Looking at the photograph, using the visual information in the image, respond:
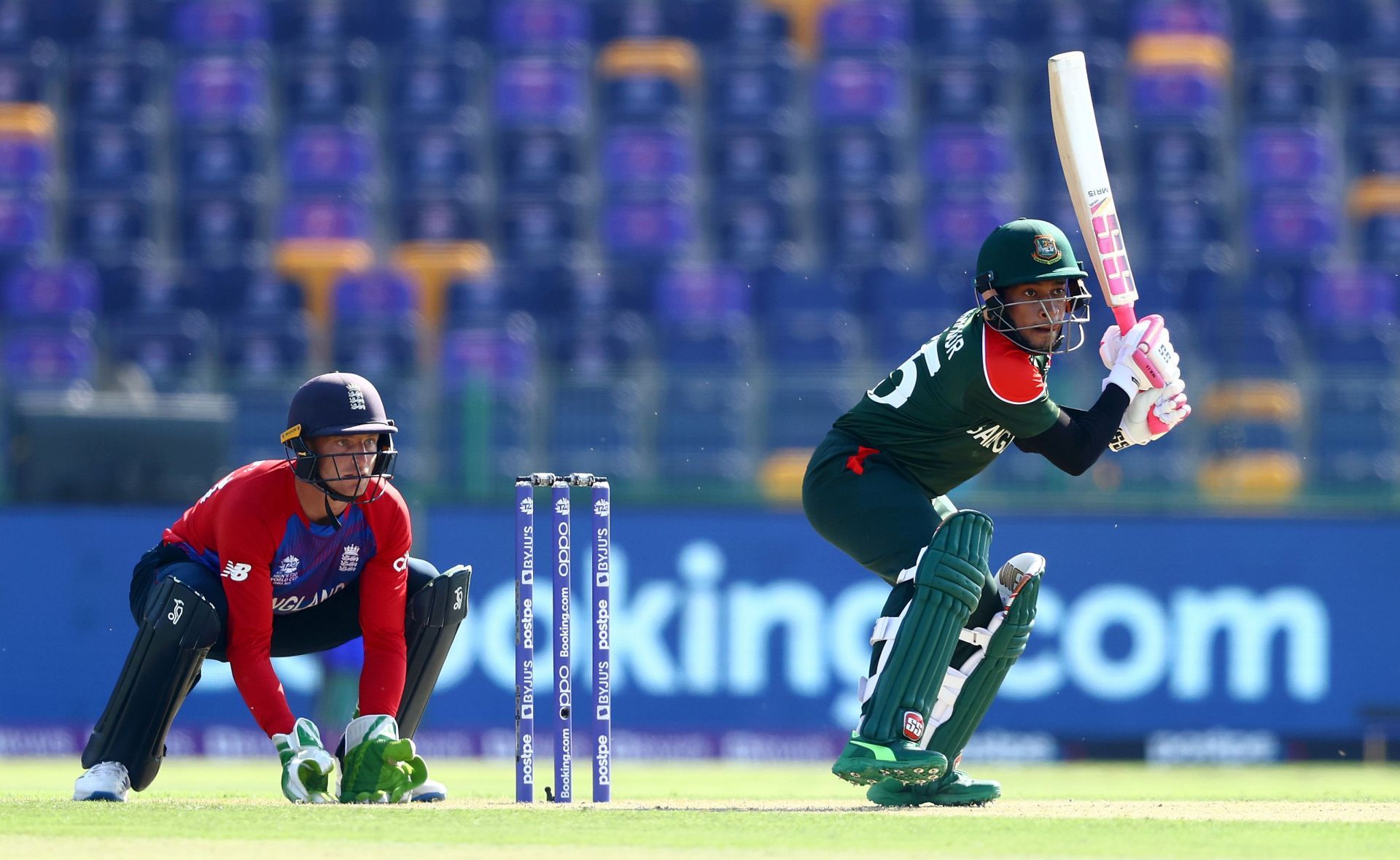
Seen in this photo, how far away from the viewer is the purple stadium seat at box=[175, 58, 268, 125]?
607 inches

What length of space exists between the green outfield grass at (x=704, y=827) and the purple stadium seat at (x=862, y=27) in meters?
10.0

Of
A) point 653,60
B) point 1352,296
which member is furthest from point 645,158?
point 1352,296

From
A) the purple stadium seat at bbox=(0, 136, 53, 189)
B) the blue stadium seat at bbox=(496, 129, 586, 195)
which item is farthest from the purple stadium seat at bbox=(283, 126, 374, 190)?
the purple stadium seat at bbox=(0, 136, 53, 189)

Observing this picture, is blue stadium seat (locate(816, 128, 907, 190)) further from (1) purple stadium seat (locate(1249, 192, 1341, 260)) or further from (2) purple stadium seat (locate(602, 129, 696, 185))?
(1) purple stadium seat (locate(1249, 192, 1341, 260))

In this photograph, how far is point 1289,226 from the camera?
14930 millimetres

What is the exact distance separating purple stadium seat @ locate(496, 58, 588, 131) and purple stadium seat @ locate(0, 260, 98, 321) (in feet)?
11.4

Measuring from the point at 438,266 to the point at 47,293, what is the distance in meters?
2.73

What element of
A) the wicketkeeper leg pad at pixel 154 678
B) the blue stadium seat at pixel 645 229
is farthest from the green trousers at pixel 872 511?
the blue stadium seat at pixel 645 229

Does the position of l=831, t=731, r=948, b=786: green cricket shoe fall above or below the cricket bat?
below

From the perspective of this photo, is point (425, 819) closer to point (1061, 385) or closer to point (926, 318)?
point (1061, 385)

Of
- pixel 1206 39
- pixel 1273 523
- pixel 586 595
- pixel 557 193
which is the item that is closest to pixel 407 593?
pixel 586 595

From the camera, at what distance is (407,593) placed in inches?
238

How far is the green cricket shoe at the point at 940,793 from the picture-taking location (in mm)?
5660

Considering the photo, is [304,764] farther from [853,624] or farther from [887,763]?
[853,624]
